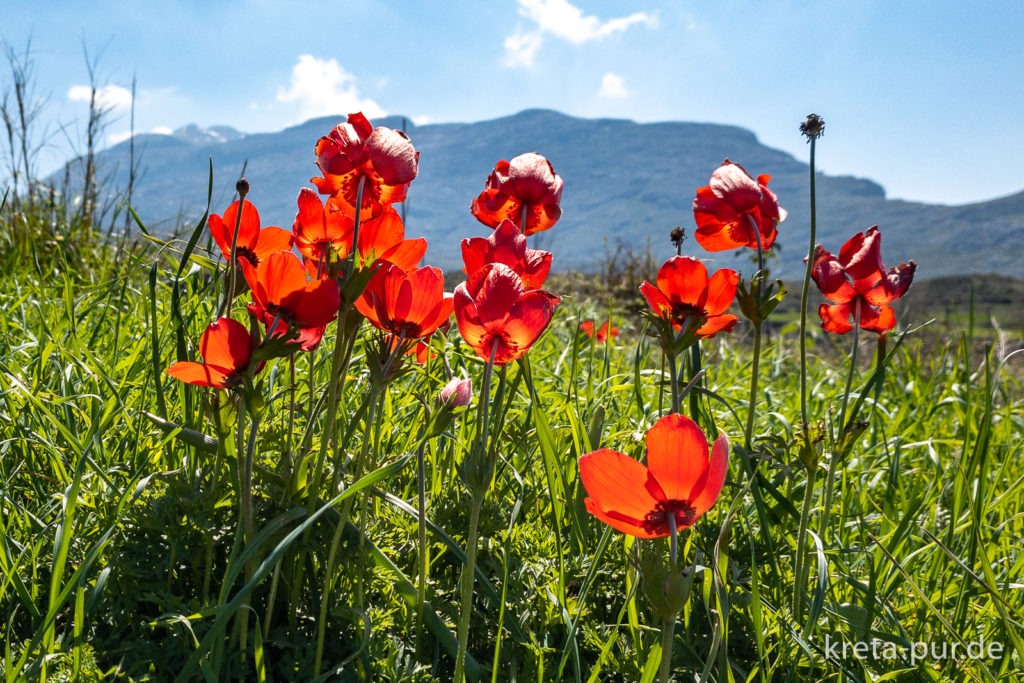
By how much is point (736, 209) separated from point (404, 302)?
618 mm

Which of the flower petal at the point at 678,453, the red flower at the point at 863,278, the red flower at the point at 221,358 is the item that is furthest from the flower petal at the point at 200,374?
the red flower at the point at 863,278

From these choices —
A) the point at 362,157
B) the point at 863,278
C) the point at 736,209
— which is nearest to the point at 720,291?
the point at 736,209

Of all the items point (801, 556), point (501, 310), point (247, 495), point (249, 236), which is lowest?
point (801, 556)

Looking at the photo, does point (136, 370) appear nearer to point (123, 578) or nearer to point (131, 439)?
point (131, 439)

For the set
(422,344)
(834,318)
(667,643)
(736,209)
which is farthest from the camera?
(834,318)

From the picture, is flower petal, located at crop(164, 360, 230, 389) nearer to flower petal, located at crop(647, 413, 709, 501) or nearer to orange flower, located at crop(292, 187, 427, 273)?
orange flower, located at crop(292, 187, 427, 273)

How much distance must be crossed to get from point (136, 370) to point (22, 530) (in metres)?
0.48

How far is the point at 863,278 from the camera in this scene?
4.37ft

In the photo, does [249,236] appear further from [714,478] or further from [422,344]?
[714,478]

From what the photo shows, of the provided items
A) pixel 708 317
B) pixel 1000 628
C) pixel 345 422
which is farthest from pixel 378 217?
pixel 1000 628

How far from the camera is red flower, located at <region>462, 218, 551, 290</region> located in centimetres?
106

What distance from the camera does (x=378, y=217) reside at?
1118 mm

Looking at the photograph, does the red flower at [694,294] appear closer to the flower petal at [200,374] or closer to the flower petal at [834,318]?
the flower petal at [834,318]

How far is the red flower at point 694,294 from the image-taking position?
118 centimetres
